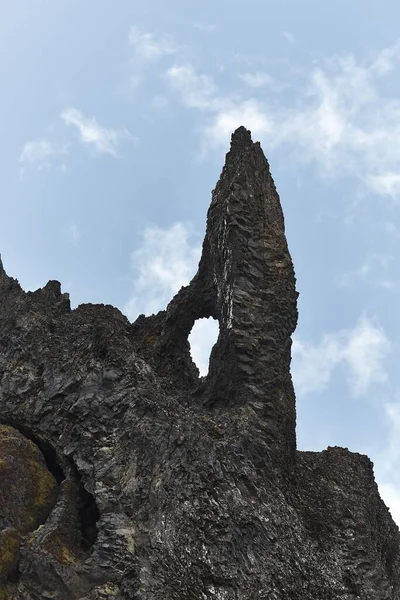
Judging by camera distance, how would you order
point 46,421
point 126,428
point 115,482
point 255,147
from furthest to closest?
point 255,147
point 46,421
point 126,428
point 115,482

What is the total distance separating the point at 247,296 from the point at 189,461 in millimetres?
12141

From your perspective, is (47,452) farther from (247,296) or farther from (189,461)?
(247,296)

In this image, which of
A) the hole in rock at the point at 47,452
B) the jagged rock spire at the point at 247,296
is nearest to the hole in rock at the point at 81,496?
the hole in rock at the point at 47,452

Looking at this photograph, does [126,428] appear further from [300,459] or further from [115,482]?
[300,459]

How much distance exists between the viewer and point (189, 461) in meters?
31.6

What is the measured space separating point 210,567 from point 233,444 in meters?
7.13

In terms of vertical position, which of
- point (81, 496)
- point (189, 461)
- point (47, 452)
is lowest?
point (81, 496)

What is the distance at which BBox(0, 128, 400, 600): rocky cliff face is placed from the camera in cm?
2769

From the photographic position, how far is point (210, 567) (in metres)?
28.2

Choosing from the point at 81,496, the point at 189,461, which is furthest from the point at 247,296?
the point at 81,496

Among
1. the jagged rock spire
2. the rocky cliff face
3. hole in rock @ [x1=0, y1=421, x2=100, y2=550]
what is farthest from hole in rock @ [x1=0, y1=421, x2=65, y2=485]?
the jagged rock spire

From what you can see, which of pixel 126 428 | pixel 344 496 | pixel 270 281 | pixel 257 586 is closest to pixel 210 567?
pixel 257 586

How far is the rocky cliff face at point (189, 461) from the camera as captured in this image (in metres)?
27.7

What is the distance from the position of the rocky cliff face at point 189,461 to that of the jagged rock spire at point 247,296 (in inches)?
4.3
